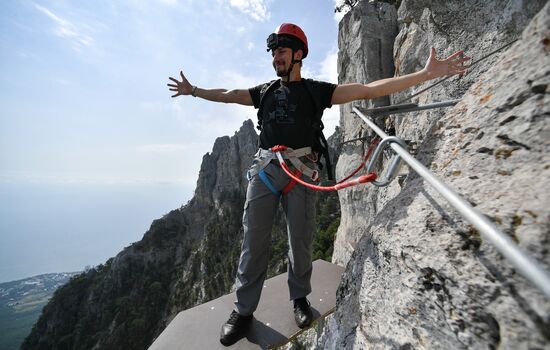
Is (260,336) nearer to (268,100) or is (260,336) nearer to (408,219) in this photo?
(408,219)

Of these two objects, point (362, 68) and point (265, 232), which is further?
point (362, 68)

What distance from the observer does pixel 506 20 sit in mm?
3822

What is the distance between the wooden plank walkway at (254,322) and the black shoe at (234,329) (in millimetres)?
69

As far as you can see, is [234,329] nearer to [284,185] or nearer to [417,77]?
[284,185]

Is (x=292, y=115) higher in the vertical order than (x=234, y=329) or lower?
higher

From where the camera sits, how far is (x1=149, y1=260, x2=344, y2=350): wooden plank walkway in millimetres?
3455

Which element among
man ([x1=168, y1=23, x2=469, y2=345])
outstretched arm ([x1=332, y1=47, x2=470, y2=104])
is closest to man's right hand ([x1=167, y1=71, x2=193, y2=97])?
man ([x1=168, y1=23, x2=469, y2=345])

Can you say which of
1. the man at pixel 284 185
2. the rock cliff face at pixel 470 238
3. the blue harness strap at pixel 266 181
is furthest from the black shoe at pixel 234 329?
the blue harness strap at pixel 266 181

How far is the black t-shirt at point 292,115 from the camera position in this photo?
3.54 meters

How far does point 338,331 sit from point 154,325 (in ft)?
236

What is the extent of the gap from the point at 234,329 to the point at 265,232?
132cm

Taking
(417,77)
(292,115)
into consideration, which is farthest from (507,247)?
(292,115)

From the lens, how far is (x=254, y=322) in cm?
377

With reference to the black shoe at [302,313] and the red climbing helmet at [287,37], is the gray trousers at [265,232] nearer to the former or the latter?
the black shoe at [302,313]
